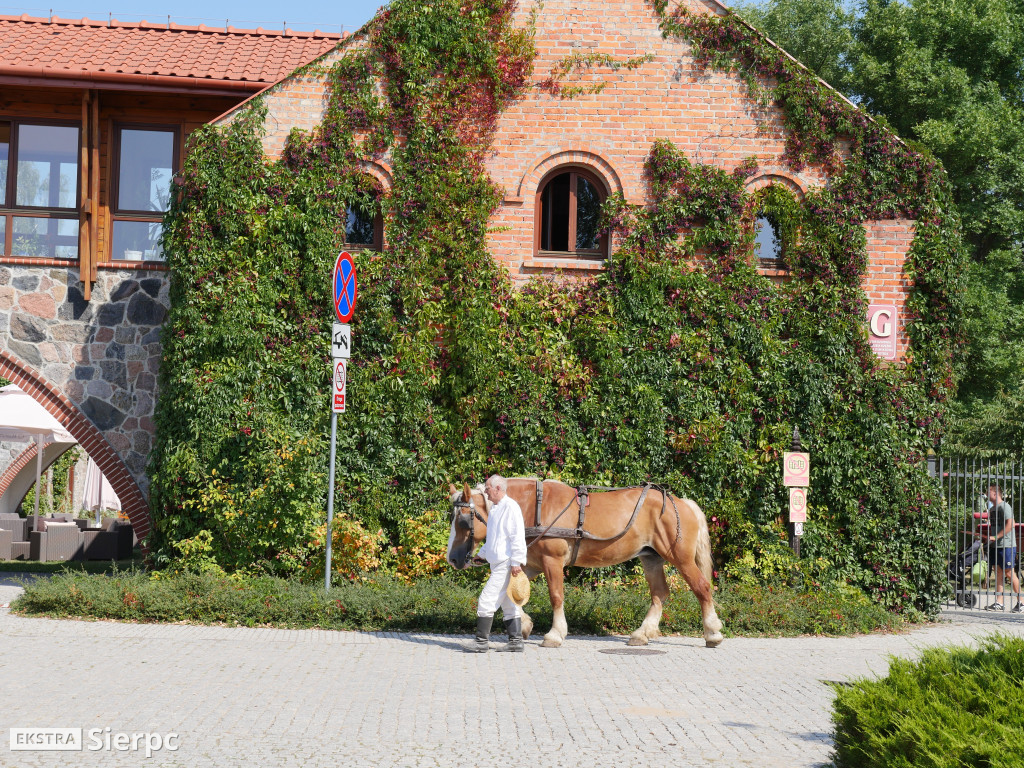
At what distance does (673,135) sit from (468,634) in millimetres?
7771

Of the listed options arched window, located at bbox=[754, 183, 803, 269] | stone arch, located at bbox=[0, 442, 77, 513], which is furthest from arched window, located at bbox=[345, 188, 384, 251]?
stone arch, located at bbox=[0, 442, 77, 513]

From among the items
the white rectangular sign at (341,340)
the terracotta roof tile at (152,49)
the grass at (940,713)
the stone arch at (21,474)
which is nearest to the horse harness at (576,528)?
the white rectangular sign at (341,340)

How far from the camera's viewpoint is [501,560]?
1009 centimetres

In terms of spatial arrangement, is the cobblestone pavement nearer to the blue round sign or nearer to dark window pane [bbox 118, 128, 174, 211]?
the blue round sign

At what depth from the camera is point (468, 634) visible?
11.0 metres

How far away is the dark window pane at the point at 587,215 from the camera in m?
14.7

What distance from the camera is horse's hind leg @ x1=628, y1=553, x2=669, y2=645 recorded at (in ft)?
34.4

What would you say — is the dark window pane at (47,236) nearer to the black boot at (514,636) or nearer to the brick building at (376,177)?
the brick building at (376,177)

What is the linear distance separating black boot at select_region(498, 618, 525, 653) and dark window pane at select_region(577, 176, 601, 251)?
644 centimetres

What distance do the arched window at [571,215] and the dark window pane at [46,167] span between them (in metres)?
7.08

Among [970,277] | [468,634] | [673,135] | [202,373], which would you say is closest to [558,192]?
[673,135]

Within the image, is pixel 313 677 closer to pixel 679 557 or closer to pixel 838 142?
pixel 679 557


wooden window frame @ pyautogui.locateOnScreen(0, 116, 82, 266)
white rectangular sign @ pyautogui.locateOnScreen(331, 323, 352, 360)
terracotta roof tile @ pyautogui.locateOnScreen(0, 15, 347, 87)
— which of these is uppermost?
terracotta roof tile @ pyautogui.locateOnScreen(0, 15, 347, 87)

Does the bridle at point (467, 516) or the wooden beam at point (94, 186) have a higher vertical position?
the wooden beam at point (94, 186)
